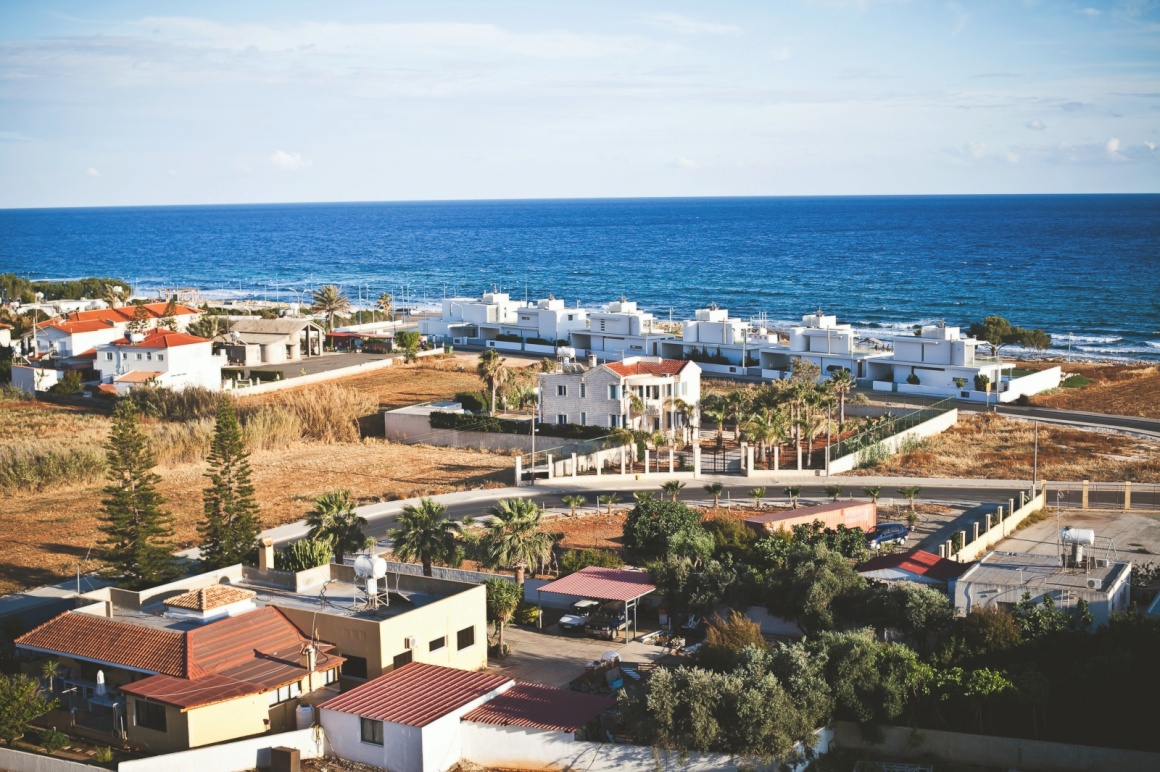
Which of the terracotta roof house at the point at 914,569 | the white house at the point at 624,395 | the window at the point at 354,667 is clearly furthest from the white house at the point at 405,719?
the white house at the point at 624,395

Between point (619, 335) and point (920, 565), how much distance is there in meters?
62.1

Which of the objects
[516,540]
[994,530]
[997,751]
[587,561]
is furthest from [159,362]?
[997,751]

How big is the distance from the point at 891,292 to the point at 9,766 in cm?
13409

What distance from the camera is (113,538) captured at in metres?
37.2

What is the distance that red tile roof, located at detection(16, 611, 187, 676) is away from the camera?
91.9ft

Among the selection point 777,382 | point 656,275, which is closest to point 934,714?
point 777,382

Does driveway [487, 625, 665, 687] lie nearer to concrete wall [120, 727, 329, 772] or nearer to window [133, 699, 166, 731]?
concrete wall [120, 727, 329, 772]

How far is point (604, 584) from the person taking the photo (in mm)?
35344

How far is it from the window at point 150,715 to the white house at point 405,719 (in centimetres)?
364

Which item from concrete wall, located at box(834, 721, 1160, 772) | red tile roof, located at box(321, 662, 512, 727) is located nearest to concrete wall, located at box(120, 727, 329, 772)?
red tile roof, located at box(321, 662, 512, 727)

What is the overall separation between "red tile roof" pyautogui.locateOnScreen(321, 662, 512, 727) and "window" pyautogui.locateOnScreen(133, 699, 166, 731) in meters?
3.66

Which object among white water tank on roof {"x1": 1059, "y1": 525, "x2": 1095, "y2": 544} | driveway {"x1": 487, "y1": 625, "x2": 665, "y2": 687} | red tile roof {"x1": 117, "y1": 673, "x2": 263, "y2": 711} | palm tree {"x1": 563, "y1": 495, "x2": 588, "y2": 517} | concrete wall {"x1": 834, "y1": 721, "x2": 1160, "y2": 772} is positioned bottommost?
driveway {"x1": 487, "y1": 625, "x2": 665, "y2": 687}

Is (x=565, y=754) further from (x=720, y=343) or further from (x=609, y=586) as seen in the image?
(x=720, y=343)

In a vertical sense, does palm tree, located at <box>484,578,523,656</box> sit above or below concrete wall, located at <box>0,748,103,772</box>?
above
